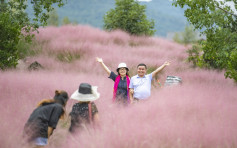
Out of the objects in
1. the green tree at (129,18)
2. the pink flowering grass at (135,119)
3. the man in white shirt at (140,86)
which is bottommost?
the pink flowering grass at (135,119)

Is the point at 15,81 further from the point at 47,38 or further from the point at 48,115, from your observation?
the point at 47,38

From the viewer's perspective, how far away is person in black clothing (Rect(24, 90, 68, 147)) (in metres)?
3.04

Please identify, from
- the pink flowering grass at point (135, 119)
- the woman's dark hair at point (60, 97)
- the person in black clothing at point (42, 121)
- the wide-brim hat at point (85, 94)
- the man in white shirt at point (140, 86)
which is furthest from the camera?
the man in white shirt at point (140, 86)

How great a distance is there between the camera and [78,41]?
1270 centimetres

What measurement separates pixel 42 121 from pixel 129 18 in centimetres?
1397

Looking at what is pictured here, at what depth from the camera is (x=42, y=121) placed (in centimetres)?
307

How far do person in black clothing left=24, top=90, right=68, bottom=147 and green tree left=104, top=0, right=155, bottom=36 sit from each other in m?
13.4

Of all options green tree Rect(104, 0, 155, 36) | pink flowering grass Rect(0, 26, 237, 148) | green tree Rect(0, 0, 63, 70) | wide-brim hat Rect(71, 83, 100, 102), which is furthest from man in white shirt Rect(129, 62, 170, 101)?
green tree Rect(104, 0, 155, 36)

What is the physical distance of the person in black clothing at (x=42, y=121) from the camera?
3035mm

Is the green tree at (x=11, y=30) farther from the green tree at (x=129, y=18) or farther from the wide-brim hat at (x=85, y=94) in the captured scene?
the green tree at (x=129, y=18)

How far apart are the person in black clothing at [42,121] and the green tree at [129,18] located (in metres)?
13.4

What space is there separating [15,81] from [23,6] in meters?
2.95

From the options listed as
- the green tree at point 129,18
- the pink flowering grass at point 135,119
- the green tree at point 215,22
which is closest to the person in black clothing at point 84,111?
the pink flowering grass at point 135,119

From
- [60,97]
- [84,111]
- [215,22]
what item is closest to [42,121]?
[60,97]
